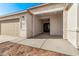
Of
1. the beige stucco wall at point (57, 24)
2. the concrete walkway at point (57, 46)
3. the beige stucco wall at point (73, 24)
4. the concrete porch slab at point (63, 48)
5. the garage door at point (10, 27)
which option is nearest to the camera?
the concrete porch slab at point (63, 48)

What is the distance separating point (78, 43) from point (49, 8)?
4.70m

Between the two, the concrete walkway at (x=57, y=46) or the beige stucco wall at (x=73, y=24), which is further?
the beige stucco wall at (x=73, y=24)

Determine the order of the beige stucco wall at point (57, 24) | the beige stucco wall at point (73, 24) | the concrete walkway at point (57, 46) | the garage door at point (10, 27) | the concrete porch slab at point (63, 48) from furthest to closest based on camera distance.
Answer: the beige stucco wall at point (57, 24) < the garage door at point (10, 27) < the beige stucco wall at point (73, 24) < the concrete walkway at point (57, 46) < the concrete porch slab at point (63, 48)

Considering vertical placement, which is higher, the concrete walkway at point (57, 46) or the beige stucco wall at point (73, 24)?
the beige stucco wall at point (73, 24)

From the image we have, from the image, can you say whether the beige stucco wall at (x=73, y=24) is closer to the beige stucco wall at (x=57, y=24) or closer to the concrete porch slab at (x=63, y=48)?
the concrete porch slab at (x=63, y=48)

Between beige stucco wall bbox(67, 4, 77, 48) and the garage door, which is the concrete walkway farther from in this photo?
the garage door

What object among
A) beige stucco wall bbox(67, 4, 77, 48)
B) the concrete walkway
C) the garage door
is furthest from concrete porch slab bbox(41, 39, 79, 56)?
the garage door

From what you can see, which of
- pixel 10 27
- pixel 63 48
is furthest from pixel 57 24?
pixel 10 27

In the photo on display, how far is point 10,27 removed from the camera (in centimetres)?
893

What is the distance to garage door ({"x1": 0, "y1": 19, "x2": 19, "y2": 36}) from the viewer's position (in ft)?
27.1

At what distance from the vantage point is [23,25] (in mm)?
7078

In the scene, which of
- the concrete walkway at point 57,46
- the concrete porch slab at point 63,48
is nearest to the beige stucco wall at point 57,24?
the concrete walkway at point 57,46

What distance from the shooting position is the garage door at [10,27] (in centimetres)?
825

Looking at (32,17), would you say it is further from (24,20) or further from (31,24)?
(24,20)
